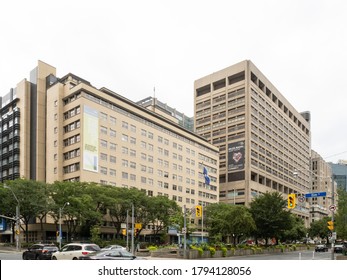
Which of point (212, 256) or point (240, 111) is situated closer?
point (212, 256)

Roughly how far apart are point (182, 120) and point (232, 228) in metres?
114

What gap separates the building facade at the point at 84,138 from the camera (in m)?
76.6

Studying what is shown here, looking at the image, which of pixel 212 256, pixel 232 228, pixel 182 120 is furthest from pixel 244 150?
pixel 212 256

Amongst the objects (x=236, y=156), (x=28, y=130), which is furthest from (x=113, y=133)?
(x=236, y=156)

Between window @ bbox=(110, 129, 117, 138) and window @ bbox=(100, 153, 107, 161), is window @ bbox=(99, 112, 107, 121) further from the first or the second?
window @ bbox=(100, 153, 107, 161)

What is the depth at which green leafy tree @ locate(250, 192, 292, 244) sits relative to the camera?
56875 millimetres

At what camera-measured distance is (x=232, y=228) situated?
5131cm

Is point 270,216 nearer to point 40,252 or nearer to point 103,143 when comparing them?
point 40,252

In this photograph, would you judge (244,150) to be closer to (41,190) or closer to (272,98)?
(272,98)

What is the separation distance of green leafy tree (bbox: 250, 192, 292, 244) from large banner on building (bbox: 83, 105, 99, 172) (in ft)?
110

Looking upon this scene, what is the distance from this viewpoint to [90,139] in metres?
75.6

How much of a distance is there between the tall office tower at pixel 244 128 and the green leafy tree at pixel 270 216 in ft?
185

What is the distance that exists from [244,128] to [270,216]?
65.6m

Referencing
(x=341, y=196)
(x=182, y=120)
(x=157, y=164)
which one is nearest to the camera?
(x=341, y=196)
